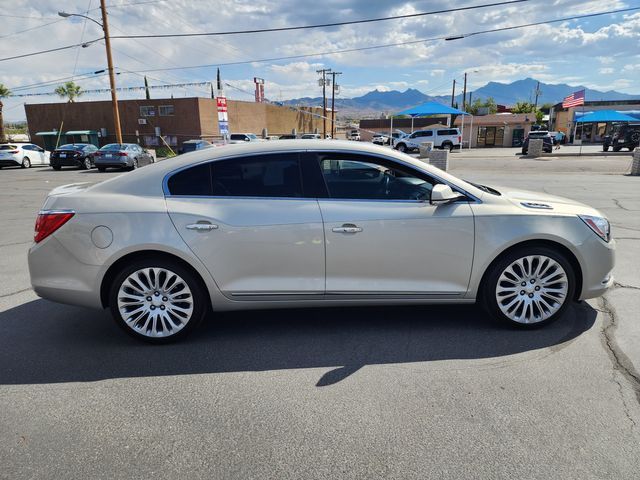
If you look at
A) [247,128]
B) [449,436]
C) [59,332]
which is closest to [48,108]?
[247,128]

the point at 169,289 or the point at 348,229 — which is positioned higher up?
the point at 348,229

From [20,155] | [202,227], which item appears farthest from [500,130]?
[202,227]

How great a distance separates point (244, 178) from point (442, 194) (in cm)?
159

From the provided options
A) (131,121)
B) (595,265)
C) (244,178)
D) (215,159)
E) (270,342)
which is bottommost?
(270,342)

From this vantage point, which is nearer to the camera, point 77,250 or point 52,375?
point 52,375

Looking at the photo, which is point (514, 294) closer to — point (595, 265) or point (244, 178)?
point (595, 265)

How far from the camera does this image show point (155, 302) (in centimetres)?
368

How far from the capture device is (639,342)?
3.67m

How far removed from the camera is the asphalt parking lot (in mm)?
2414

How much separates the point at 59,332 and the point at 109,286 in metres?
0.79

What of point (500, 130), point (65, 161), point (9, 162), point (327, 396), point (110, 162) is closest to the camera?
point (327, 396)

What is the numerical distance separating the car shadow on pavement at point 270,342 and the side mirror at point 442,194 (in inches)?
45.1

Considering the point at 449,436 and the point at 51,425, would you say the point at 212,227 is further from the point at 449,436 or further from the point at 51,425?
the point at 449,436

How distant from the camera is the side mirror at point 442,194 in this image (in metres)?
3.53
